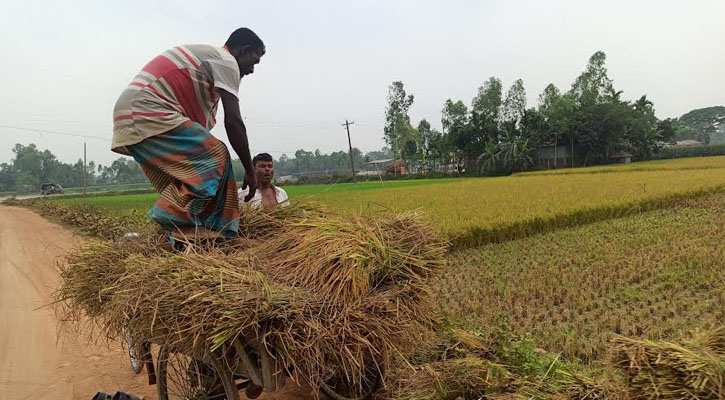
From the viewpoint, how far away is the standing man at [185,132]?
2260 millimetres

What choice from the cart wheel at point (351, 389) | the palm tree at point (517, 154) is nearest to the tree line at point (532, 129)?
the palm tree at point (517, 154)

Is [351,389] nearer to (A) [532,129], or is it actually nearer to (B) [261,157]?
(B) [261,157]

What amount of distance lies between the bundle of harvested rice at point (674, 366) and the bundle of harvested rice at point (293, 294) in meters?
0.87

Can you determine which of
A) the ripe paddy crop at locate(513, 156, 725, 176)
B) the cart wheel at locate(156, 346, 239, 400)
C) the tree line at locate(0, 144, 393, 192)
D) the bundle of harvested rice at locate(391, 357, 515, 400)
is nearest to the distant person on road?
the cart wheel at locate(156, 346, 239, 400)

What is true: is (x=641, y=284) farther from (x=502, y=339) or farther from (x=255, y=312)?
(x=255, y=312)

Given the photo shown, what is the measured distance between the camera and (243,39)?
7.95 ft

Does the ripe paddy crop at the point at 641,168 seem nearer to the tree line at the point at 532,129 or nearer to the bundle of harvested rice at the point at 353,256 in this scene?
the tree line at the point at 532,129

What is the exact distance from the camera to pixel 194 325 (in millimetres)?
1662

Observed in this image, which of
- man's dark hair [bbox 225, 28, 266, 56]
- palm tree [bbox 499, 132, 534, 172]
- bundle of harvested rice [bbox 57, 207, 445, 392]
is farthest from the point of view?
palm tree [bbox 499, 132, 534, 172]

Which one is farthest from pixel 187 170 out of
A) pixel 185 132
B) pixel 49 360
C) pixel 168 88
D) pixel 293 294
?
pixel 49 360

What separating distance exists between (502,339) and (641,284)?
3024mm

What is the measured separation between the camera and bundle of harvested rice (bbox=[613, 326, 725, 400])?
1268 mm

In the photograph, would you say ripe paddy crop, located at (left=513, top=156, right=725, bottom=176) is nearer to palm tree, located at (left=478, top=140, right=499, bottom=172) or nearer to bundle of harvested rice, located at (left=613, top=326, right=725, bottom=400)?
Result: palm tree, located at (left=478, top=140, right=499, bottom=172)

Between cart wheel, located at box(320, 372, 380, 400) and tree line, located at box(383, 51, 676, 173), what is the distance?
3588 centimetres
